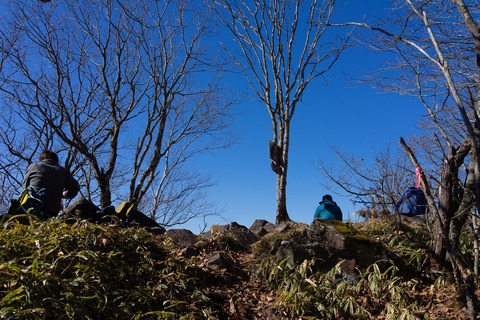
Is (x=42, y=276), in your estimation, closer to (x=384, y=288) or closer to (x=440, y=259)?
(x=384, y=288)

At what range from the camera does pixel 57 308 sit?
303 centimetres

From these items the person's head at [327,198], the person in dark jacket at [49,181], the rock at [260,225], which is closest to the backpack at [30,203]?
the person in dark jacket at [49,181]

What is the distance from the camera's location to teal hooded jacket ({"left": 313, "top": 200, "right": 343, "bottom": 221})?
7855 mm

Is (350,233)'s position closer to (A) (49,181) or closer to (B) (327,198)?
(B) (327,198)

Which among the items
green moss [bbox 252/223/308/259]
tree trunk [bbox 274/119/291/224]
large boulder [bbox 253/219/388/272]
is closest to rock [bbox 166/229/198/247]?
green moss [bbox 252/223/308/259]

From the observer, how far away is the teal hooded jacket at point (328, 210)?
7855 millimetres

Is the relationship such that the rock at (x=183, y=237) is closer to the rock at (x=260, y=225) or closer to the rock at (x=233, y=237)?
the rock at (x=233, y=237)

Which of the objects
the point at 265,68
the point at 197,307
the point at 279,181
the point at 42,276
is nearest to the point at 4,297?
the point at 42,276

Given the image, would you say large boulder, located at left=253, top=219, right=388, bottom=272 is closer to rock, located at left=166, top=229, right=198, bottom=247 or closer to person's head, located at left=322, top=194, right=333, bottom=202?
rock, located at left=166, top=229, right=198, bottom=247

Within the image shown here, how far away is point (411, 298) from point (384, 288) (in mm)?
258

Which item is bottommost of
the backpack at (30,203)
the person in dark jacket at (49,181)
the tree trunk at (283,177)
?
the backpack at (30,203)

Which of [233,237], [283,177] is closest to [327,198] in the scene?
[283,177]

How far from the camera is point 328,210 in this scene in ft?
26.0

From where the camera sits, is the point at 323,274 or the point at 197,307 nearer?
the point at 197,307
